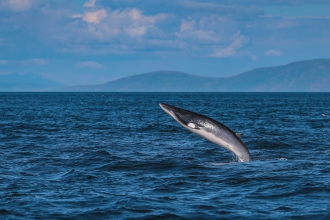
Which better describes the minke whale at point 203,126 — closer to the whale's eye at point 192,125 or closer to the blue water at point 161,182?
the whale's eye at point 192,125

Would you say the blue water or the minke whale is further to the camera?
the minke whale

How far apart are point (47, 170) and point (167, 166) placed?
4.34 m

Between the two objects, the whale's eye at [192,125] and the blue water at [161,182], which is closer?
the blue water at [161,182]

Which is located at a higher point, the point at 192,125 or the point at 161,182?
the point at 192,125

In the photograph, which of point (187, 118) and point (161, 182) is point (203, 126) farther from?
point (161, 182)

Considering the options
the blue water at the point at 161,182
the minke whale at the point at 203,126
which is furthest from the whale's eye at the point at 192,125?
the blue water at the point at 161,182

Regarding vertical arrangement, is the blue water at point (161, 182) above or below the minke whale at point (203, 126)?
below

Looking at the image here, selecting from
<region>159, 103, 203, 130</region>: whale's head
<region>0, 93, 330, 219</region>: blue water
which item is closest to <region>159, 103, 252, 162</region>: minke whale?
<region>159, 103, 203, 130</region>: whale's head

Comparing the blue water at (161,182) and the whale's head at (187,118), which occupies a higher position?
the whale's head at (187,118)

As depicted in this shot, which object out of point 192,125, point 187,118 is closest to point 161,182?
point 192,125

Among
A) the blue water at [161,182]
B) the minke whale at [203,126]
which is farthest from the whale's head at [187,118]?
the blue water at [161,182]

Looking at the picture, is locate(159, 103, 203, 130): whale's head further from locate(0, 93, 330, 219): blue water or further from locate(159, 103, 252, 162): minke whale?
locate(0, 93, 330, 219): blue water

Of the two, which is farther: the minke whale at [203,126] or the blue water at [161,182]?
the minke whale at [203,126]

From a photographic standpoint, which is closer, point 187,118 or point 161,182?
point 161,182
